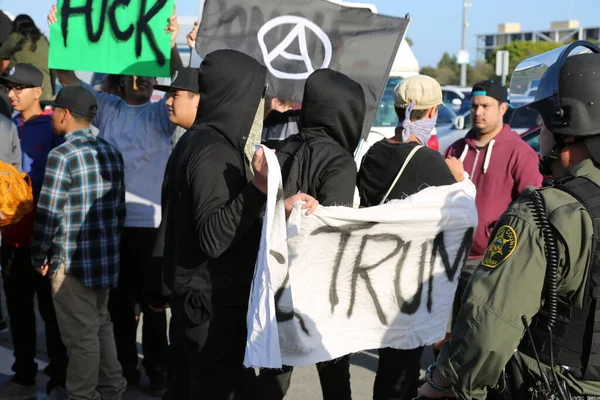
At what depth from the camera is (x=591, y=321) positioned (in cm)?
233

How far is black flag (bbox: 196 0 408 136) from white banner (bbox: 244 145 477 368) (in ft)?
4.76

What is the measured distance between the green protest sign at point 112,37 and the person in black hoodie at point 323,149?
173 centimetres

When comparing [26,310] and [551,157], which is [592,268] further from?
[26,310]

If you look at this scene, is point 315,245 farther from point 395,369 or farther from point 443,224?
point 395,369

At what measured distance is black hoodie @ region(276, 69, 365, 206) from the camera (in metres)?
3.46

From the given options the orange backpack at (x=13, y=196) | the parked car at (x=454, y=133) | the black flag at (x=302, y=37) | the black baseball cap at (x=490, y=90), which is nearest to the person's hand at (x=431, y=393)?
the black flag at (x=302, y=37)

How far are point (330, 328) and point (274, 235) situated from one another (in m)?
0.58

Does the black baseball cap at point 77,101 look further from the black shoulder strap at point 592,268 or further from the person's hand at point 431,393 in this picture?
the black shoulder strap at point 592,268

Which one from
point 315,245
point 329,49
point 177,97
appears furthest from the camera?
point 329,49

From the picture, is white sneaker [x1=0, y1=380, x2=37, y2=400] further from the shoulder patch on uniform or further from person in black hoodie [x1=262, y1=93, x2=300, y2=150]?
the shoulder patch on uniform

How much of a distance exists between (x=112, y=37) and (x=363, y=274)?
277cm

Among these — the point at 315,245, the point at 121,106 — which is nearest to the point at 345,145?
the point at 315,245

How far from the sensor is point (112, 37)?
17.1 feet

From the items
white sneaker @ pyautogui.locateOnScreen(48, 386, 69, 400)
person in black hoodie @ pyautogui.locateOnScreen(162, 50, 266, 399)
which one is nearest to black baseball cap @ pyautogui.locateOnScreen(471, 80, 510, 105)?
person in black hoodie @ pyautogui.locateOnScreen(162, 50, 266, 399)
